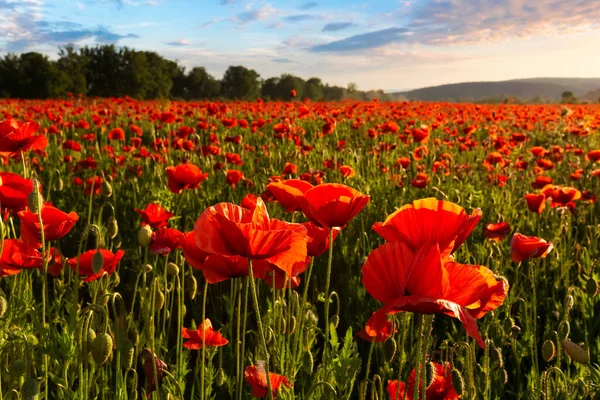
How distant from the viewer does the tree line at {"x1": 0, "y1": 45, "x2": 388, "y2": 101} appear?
115 feet

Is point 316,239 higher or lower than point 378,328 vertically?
higher

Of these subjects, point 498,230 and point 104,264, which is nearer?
point 104,264

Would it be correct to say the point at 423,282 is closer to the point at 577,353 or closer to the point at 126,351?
the point at 577,353

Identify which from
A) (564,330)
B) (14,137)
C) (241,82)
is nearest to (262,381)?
(564,330)

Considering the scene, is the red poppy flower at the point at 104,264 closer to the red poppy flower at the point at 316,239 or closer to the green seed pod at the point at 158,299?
the green seed pod at the point at 158,299

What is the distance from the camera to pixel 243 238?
1.09 metres

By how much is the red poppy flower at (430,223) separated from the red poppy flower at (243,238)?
0.20 metres

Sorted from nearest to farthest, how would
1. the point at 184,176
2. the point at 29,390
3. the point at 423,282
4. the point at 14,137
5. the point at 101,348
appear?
the point at 423,282
the point at 29,390
the point at 101,348
the point at 14,137
the point at 184,176

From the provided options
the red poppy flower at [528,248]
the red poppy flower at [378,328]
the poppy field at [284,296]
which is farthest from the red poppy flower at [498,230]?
the red poppy flower at [378,328]

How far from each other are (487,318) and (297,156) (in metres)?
3.18

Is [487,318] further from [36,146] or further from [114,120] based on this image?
[114,120]

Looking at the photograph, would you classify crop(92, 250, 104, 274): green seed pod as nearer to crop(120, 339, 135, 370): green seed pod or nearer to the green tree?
crop(120, 339, 135, 370): green seed pod

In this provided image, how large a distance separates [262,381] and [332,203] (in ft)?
1.85

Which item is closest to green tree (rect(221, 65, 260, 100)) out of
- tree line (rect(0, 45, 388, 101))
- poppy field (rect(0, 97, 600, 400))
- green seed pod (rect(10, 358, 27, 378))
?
tree line (rect(0, 45, 388, 101))
